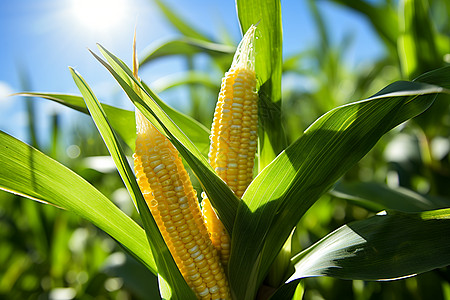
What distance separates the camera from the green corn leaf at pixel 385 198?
31.8 inches

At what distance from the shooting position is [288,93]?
2.50 m

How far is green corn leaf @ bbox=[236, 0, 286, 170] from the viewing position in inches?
24.2

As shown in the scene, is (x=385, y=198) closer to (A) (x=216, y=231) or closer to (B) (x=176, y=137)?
(A) (x=216, y=231)

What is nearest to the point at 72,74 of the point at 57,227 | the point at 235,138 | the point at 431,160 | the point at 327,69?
the point at 235,138

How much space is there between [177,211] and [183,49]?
0.81 m

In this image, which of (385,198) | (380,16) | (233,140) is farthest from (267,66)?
(380,16)

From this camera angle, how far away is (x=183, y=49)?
3.91 feet

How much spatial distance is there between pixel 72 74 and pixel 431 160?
116 cm

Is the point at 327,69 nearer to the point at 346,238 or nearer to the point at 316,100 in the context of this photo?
the point at 316,100

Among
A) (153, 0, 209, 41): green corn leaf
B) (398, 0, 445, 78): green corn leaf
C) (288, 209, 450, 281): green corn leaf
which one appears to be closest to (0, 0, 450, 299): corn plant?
(288, 209, 450, 281): green corn leaf

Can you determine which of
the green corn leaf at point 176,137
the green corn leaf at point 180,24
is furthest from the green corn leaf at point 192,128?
the green corn leaf at point 180,24

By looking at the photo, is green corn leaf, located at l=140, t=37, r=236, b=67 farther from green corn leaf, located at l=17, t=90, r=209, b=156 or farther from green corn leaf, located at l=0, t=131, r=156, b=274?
green corn leaf, located at l=0, t=131, r=156, b=274

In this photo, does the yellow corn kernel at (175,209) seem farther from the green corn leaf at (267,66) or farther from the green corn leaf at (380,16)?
the green corn leaf at (380,16)

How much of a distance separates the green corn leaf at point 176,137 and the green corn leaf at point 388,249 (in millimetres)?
151
